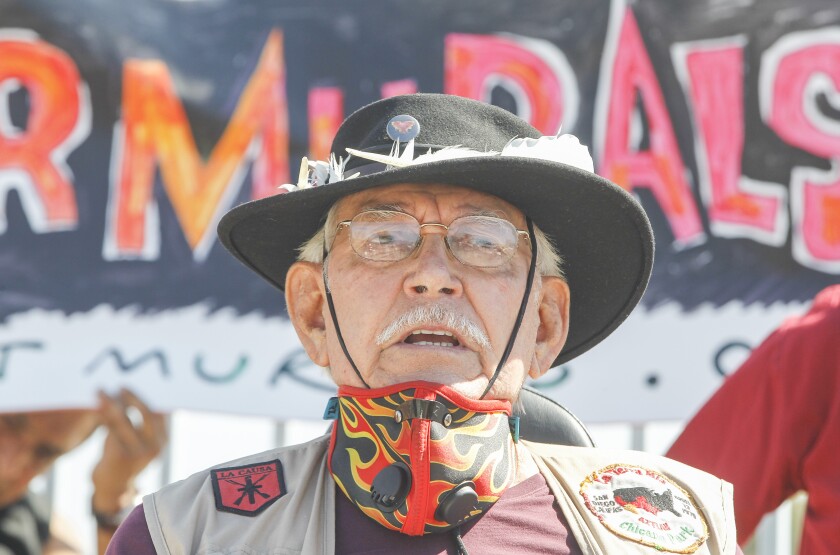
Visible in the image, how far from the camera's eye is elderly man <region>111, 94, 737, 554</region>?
2098 millimetres

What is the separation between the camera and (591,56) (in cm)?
408

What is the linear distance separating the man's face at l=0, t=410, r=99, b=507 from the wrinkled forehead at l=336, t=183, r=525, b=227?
87.8 inches

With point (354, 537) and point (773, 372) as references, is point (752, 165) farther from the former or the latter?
point (354, 537)

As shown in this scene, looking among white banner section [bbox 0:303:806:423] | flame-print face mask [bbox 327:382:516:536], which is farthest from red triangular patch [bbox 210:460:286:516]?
white banner section [bbox 0:303:806:423]

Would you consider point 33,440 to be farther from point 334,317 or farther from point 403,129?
point 403,129

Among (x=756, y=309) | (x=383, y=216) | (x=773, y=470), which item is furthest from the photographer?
(x=756, y=309)

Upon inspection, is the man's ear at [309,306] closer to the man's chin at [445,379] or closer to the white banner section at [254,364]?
the man's chin at [445,379]

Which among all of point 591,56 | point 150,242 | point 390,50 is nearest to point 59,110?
point 150,242

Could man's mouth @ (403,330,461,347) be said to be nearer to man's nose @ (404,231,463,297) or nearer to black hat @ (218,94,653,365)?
man's nose @ (404,231,463,297)

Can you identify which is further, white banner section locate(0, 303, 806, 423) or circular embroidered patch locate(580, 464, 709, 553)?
white banner section locate(0, 303, 806, 423)

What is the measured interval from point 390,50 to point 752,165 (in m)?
1.31

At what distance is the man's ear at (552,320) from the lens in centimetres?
246

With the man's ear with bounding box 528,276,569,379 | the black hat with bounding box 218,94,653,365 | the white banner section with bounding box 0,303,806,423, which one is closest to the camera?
the black hat with bounding box 218,94,653,365

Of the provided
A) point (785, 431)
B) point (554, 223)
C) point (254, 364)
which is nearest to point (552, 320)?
point (554, 223)
